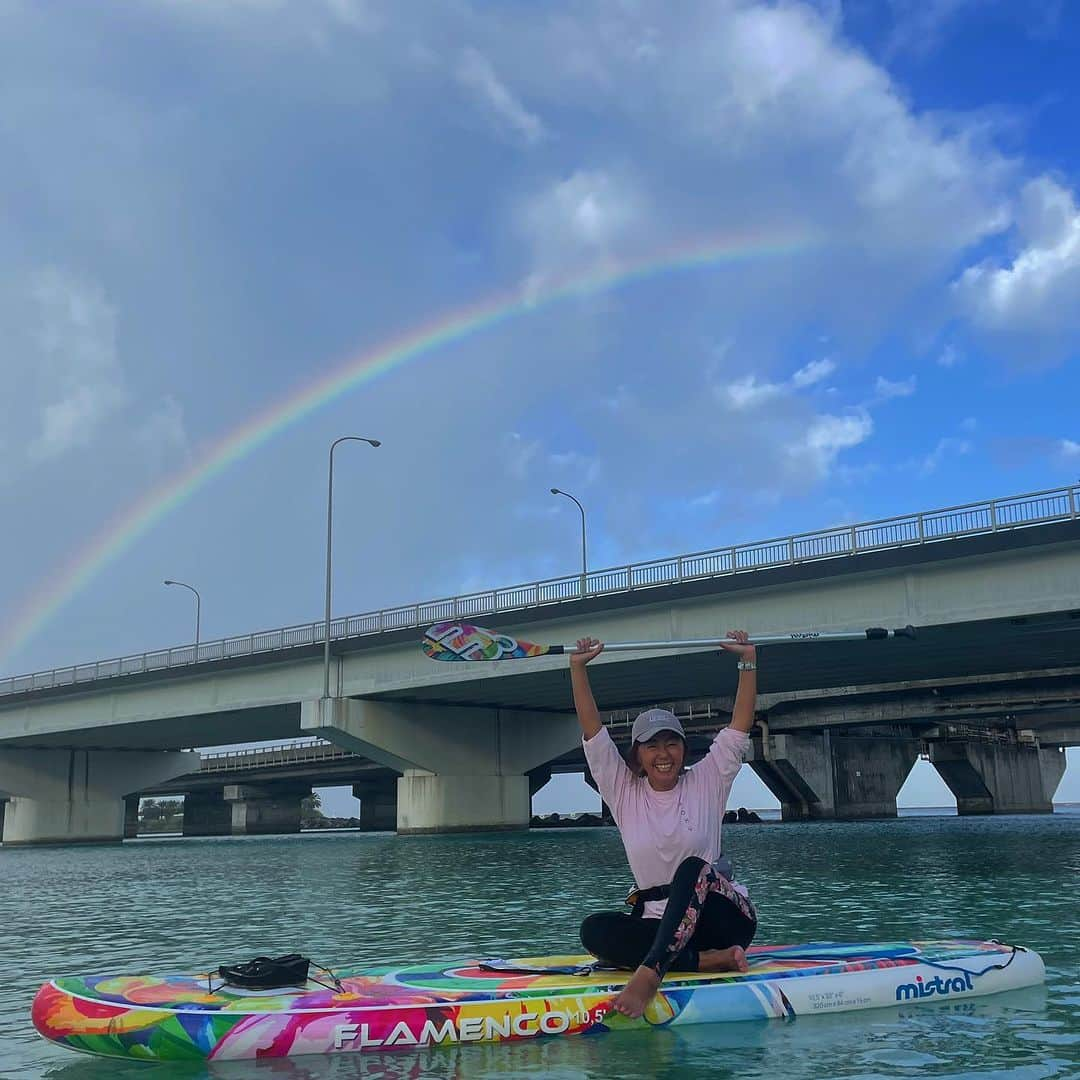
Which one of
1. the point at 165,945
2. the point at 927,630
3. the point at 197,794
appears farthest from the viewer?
the point at 197,794

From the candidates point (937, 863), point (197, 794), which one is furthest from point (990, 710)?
point (197, 794)

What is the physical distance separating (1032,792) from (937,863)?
75.2 meters

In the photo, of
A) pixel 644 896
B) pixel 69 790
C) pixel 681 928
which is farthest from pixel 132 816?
pixel 681 928

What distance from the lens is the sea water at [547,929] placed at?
7.16 metres

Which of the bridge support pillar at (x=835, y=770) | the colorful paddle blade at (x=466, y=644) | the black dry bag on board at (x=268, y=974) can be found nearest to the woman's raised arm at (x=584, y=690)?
the black dry bag on board at (x=268, y=974)

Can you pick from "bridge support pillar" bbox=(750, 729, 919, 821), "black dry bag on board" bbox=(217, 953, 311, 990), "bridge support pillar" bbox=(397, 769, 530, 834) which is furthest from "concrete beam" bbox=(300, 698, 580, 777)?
"black dry bag on board" bbox=(217, 953, 311, 990)

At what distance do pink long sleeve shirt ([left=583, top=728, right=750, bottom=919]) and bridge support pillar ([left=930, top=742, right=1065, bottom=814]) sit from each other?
269 ft

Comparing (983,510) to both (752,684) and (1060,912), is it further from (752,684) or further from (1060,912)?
(752,684)

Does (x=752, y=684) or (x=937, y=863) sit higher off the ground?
(x=752, y=684)

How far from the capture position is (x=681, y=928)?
7379mm

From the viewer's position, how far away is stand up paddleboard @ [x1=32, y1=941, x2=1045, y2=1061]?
24.0 ft

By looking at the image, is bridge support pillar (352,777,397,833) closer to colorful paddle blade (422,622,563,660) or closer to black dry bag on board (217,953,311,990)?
colorful paddle blade (422,622,563,660)

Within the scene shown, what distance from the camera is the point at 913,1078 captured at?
657cm

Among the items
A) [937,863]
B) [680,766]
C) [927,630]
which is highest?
[927,630]
